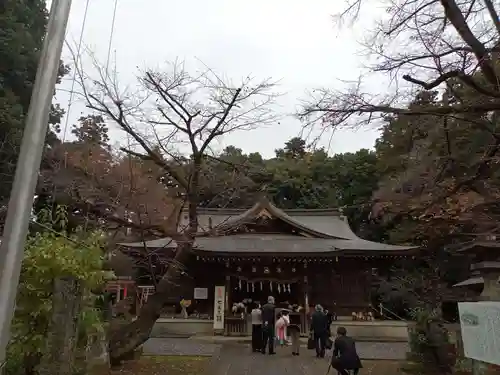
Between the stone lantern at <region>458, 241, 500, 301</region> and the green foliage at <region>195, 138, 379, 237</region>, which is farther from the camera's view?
the green foliage at <region>195, 138, 379, 237</region>

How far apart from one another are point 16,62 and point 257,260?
39.5ft

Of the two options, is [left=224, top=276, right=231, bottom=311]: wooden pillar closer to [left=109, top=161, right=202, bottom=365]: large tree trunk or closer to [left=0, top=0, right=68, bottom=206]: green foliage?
[left=109, top=161, right=202, bottom=365]: large tree trunk

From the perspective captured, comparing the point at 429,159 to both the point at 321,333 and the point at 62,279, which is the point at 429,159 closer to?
the point at 321,333

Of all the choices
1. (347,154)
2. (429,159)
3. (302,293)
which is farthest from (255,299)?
(347,154)

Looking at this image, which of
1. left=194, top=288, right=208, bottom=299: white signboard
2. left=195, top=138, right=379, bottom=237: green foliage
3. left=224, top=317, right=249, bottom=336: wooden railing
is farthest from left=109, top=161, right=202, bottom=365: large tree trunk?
left=195, top=138, right=379, bottom=237: green foliage

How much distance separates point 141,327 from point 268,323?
389 cm

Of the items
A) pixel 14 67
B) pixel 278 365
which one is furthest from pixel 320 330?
pixel 14 67

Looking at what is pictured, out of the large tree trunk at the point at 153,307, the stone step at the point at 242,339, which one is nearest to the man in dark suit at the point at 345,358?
the large tree trunk at the point at 153,307

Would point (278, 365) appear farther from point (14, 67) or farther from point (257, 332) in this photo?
point (14, 67)

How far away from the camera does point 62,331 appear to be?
529cm

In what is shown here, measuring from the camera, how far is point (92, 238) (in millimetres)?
6176

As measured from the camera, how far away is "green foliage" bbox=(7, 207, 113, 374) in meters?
5.58

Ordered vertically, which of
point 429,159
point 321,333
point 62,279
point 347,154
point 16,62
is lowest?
point 321,333

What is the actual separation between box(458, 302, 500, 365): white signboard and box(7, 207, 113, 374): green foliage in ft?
16.6
